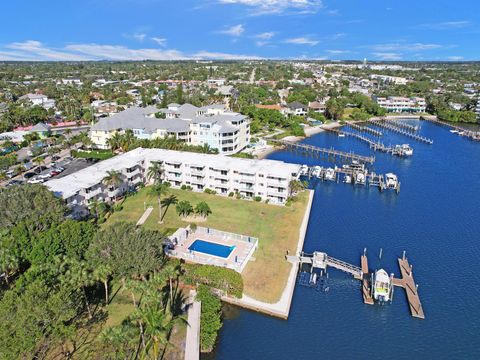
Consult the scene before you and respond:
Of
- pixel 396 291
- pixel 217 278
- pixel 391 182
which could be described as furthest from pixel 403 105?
pixel 217 278

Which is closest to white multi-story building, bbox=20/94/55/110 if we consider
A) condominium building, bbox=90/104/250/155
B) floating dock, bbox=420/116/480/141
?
condominium building, bbox=90/104/250/155

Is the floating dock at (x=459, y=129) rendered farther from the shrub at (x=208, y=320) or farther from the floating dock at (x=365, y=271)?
the shrub at (x=208, y=320)

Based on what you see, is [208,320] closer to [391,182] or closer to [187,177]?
[187,177]

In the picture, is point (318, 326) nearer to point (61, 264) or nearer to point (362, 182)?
point (61, 264)

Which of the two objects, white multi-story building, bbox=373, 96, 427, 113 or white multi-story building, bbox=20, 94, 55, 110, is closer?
white multi-story building, bbox=20, 94, 55, 110

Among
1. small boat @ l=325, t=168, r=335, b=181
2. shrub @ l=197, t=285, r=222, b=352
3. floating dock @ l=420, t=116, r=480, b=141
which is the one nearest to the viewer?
shrub @ l=197, t=285, r=222, b=352

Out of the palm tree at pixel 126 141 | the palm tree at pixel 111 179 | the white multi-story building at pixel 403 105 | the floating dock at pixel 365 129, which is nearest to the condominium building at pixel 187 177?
the palm tree at pixel 111 179

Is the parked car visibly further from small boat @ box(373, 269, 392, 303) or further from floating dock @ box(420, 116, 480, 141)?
floating dock @ box(420, 116, 480, 141)
